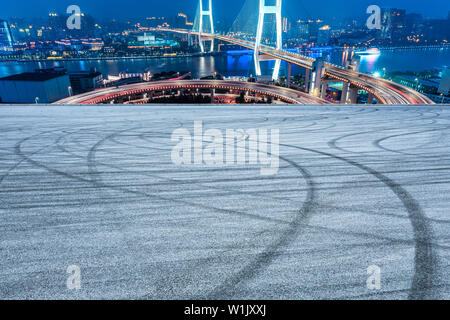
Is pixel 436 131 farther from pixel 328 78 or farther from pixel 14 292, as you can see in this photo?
pixel 328 78

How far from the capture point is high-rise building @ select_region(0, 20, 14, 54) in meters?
65.1

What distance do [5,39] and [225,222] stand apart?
90.8 m

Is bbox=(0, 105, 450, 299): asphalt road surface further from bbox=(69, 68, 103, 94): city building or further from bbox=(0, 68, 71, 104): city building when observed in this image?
bbox=(69, 68, 103, 94): city building

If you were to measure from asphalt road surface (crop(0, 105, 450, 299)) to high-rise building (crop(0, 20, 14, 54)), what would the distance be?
277 ft

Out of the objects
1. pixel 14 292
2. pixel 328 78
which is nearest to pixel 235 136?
pixel 14 292

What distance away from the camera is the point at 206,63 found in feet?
205

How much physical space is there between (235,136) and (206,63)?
62584mm

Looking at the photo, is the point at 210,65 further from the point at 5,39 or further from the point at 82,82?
the point at 5,39

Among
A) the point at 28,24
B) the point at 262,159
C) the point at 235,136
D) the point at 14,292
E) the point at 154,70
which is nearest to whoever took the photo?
the point at 14,292

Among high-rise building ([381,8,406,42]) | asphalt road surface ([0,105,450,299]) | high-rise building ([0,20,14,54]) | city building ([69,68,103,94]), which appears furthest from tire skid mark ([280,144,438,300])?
high-rise building ([0,20,14,54])

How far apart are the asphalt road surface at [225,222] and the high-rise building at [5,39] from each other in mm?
84461

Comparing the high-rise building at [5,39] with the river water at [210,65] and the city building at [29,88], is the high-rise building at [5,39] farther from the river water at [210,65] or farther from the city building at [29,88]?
the city building at [29,88]

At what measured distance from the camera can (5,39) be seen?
220 ft

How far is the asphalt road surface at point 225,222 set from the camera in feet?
4.98
